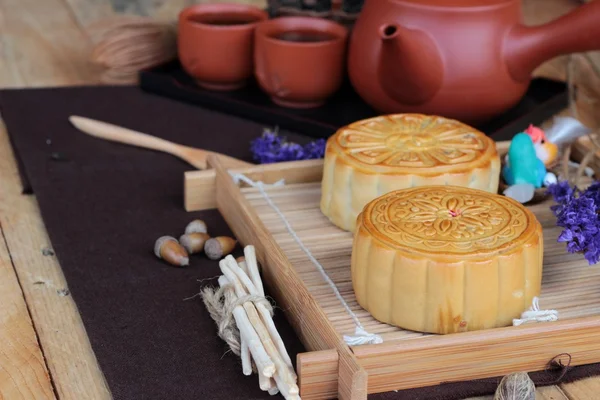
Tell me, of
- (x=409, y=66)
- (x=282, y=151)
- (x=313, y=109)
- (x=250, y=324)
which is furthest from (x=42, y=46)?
(x=250, y=324)

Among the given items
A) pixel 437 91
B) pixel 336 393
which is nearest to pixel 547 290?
pixel 336 393

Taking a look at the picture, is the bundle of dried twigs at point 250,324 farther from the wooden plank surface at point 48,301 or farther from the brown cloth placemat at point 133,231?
the wooden plank surface at point 48,301

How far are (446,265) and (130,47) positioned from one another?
0.90 m

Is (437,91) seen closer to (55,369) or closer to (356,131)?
(356,131)

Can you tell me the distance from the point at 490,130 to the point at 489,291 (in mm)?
538

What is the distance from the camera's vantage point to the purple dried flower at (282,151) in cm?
117

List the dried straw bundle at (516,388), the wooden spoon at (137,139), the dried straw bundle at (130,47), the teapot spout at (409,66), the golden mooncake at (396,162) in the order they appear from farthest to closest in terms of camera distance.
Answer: the dried straw bundle at (130,47) < the wooden spoon at (137,139) < the teapot spout at (409,66) < the golden mooncake at (396,162) < the dried straw bundle at (516,388)

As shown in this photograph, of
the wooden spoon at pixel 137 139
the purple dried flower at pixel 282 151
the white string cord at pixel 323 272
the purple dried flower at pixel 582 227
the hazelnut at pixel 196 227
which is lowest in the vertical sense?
the wooden spoon at pixel 137 139

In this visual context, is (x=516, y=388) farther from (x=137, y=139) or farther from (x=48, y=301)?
(x=137, y=139)

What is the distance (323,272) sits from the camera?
91 centimetres

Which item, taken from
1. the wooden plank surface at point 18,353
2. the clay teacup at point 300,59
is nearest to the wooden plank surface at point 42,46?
the clay teacup at point 300,59

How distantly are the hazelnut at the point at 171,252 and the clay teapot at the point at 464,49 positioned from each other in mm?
361

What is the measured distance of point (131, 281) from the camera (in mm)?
944

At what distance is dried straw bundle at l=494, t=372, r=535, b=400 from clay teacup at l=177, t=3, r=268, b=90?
0.81m
